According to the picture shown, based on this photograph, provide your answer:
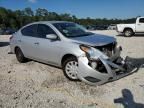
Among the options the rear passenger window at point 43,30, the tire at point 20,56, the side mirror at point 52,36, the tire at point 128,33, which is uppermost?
the rear passenger window at point 43,30

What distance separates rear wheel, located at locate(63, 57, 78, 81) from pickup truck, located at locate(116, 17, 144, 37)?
54.9ft

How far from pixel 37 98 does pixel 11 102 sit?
1.89 ft

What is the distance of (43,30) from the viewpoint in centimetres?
761

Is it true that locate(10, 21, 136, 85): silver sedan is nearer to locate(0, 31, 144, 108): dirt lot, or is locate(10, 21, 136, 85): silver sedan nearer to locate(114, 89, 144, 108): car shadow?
locate(0, 31, 144, 108): dirt lot

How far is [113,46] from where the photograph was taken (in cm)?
643

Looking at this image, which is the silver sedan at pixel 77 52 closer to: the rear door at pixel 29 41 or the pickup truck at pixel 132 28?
the rear door at pixel 29 41

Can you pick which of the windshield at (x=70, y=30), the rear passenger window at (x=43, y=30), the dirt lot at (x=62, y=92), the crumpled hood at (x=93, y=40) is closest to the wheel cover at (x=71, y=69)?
the dirt lot at (x=62, y=92)

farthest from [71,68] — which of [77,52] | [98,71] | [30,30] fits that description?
[30,30]

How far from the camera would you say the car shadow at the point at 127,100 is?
4.68 meters

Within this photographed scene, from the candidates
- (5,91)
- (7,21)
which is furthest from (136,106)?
(7,21)

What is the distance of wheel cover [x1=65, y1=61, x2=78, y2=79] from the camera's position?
6.20 m

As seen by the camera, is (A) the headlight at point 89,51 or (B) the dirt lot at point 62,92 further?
(A) the headlight at point 89,51

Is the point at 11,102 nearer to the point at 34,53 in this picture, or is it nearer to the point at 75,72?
the point at 75,72

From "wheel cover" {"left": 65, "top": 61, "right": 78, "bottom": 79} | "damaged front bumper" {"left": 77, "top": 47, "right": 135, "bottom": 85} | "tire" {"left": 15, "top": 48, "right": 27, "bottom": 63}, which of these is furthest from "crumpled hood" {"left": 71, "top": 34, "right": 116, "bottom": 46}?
"tire" {"left": 15, "top": 48, "right": 27, "bottom": 63}
